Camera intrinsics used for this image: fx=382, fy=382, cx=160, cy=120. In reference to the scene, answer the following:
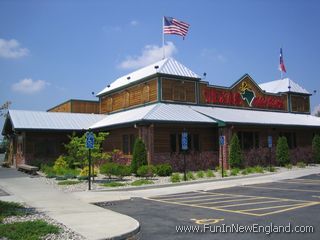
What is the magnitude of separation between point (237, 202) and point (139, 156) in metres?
11.4

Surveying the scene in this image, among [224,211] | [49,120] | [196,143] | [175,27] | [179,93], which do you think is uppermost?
[175,27]

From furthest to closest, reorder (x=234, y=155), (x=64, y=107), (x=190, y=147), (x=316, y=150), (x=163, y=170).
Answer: (x=64, y=107) < (x=316, y=150) < (x=190, y=147) < (x=234, y=155) < (x=163, y=170)

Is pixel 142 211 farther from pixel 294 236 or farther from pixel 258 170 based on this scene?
pixel 258 170

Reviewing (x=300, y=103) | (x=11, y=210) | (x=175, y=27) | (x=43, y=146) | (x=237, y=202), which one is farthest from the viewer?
(x=300, y=103)

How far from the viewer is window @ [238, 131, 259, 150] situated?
29.0 metres

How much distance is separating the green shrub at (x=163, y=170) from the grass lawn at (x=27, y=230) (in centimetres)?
1389

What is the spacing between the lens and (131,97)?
105 feet

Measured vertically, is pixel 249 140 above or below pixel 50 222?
above

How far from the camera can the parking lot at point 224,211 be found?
8.34 metres

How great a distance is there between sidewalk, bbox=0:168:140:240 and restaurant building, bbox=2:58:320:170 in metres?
9.46

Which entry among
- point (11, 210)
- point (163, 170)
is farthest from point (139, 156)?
point (11, 210)

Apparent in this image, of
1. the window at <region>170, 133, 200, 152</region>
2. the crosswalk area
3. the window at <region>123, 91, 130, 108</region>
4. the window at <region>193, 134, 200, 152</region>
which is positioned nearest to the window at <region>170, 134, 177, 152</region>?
the window at <region>170, 133, 200, 152</region>

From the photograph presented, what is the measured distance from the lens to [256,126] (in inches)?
1118

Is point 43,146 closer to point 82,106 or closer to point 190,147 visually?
point 82,106
